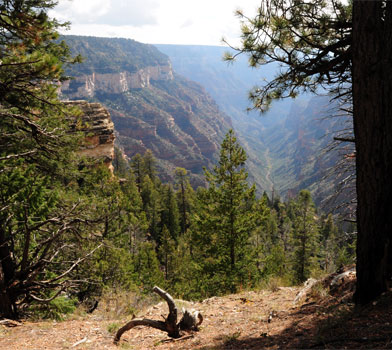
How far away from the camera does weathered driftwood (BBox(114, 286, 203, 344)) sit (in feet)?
14.5

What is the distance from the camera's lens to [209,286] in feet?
38.0

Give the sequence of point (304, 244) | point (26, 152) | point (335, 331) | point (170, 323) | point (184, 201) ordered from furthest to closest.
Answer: point (184, 201) < point (304, 244) < point (26, 152) < point (170, 323) < point (335, 331)

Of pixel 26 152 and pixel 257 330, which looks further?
pixel 26 152

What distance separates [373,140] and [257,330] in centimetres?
320

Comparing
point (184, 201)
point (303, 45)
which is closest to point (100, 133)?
point (184, 201)

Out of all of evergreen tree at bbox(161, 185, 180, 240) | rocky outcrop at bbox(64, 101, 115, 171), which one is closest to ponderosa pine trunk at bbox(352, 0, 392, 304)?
rocky outcrop at bbox(64, 101, 115, 171)

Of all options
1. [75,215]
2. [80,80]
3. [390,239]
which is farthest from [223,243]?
[80,80]

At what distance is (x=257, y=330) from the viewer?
14.4 ft

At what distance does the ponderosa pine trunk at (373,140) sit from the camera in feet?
11.6

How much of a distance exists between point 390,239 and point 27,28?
19.0ft

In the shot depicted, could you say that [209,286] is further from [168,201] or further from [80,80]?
[80,80]

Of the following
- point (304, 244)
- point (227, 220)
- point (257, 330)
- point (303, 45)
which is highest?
point (303, 45)

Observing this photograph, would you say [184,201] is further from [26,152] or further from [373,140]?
[373,140]

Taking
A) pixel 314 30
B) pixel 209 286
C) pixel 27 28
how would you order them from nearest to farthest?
pixel 27 28 < pixel 314 30 < pixel 209 286
